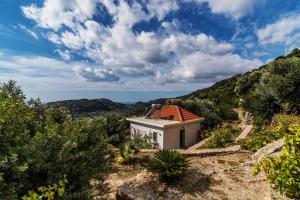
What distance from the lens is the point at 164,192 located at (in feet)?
27.6

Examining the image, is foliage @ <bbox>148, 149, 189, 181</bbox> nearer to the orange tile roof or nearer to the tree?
the tree

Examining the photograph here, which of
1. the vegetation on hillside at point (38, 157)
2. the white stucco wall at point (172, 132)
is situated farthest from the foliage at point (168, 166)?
the white stucco wall at point (172, 132)

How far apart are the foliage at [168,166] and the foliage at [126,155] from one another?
3.00 metres

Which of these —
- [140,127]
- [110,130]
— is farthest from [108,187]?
[140,127]

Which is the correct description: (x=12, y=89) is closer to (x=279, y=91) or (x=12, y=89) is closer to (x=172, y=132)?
(x=172, y=132)

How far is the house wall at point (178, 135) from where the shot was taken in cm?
2381

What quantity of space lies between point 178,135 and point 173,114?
2894 mm

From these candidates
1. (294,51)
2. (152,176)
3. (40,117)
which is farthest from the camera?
(294,51)

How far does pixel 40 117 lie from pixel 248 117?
2407cm

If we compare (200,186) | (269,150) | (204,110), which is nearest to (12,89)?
(200,186)

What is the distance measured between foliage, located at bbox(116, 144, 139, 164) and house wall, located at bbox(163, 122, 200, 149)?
11364 mm

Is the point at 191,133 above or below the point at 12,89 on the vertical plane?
below

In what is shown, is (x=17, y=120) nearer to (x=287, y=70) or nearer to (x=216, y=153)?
(x=216, y=153)

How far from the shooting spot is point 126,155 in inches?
479
